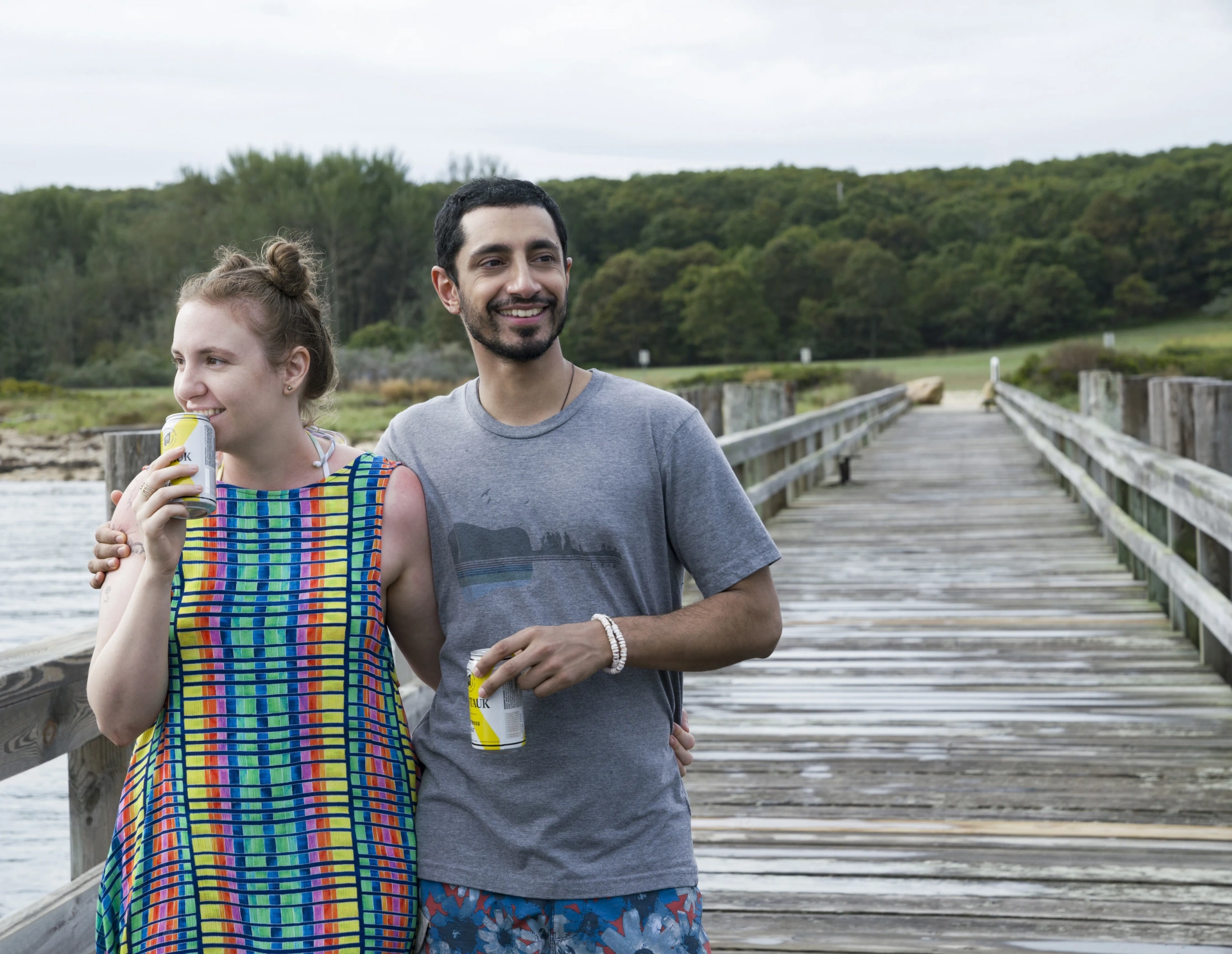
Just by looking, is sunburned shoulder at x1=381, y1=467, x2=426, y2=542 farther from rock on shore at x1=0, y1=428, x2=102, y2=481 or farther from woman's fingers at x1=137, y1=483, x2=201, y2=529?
rock on shore at x1=0, y1=428, x2=102, y2=481

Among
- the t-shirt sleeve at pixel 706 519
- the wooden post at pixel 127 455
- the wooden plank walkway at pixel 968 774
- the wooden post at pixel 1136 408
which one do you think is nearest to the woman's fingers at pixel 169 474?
the t-shirt sleeve at pixel 706 519

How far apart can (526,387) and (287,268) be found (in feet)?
1.28

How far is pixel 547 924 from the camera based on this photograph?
194 centimetres

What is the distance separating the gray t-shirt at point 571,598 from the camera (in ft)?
6.40

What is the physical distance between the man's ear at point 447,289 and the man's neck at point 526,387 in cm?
10

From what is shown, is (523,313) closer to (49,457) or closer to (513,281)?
(513,281)

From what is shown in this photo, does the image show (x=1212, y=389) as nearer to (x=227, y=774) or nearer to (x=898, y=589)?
(x=898, y=589)

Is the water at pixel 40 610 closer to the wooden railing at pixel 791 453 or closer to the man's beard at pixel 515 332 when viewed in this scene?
the man's beard at pixel 515 332

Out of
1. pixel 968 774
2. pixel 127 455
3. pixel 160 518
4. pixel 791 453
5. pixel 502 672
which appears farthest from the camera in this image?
pixel 791 453

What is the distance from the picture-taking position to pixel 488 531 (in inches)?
78.9

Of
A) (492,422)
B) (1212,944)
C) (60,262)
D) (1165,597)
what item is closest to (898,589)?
(1165,597)

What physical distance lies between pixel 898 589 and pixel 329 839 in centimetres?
664

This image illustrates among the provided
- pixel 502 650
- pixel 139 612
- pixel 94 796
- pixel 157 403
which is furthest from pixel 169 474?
pixel 157 403

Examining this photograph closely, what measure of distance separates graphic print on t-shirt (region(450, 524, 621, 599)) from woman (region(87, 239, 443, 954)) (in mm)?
136
